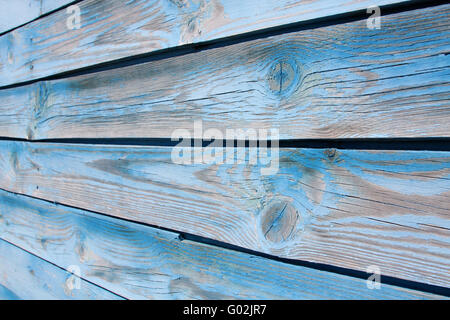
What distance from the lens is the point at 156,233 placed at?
0.99 metres

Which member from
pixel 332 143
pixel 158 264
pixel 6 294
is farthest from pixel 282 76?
pixel 6 294

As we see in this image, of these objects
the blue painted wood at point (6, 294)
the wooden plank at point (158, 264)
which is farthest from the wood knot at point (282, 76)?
the blue painted wood at point (6, 294)

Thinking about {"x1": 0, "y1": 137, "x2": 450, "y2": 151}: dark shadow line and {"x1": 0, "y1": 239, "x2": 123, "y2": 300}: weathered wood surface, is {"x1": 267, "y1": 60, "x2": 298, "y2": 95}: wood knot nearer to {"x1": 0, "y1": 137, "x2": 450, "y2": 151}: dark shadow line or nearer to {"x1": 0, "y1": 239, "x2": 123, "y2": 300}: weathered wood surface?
{"x1": 0, "y1": 137, "x2": 450, "y2": 151}: dark shadow line

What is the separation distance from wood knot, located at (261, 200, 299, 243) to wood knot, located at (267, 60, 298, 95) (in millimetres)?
252

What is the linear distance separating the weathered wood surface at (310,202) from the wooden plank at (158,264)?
0.04 metres

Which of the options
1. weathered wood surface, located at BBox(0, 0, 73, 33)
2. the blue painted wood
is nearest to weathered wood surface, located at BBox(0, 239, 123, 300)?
the blue painted wood

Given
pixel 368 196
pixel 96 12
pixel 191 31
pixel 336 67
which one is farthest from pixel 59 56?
pixel 368 196

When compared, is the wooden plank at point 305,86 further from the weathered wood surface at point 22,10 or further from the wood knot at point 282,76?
the weathered wood surface at point 22,10

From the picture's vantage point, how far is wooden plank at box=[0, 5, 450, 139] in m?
0.60

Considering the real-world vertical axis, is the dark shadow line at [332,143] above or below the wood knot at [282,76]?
below

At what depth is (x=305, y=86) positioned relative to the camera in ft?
2.37

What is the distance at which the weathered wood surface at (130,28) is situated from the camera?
2.44 feet

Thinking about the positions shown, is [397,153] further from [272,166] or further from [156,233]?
[156,233]

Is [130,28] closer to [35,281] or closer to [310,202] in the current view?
[310,202]
